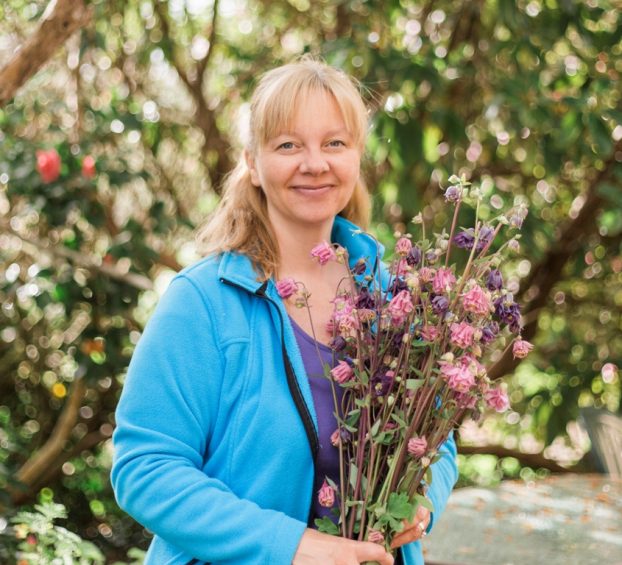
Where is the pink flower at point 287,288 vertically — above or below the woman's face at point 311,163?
below

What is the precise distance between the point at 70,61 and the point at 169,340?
336 centimetres

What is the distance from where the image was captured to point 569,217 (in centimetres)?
469

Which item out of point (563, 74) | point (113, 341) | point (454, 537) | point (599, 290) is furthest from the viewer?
point (599, 290)

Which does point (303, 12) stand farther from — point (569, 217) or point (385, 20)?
point (569, 217)

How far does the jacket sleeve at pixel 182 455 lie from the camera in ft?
4.74

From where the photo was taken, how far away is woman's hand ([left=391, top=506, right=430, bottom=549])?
1.55m

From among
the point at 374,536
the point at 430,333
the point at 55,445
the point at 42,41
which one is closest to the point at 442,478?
the point at 374,536

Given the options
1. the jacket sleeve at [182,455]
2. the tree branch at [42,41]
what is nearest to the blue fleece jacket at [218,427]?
the jacket sleeve at [182,455]

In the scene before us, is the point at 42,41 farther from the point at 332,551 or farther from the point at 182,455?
the point at 332,551

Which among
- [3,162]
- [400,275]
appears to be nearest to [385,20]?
[3,162]

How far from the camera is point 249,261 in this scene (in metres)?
1.67

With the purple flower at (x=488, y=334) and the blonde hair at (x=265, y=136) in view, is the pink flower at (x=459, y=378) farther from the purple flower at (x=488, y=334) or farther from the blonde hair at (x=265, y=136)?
the blonde hair at (x=265, y=136)

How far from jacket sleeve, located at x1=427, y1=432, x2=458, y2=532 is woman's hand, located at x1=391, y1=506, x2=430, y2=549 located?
7 centimetres

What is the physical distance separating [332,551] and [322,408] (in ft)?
0.78
